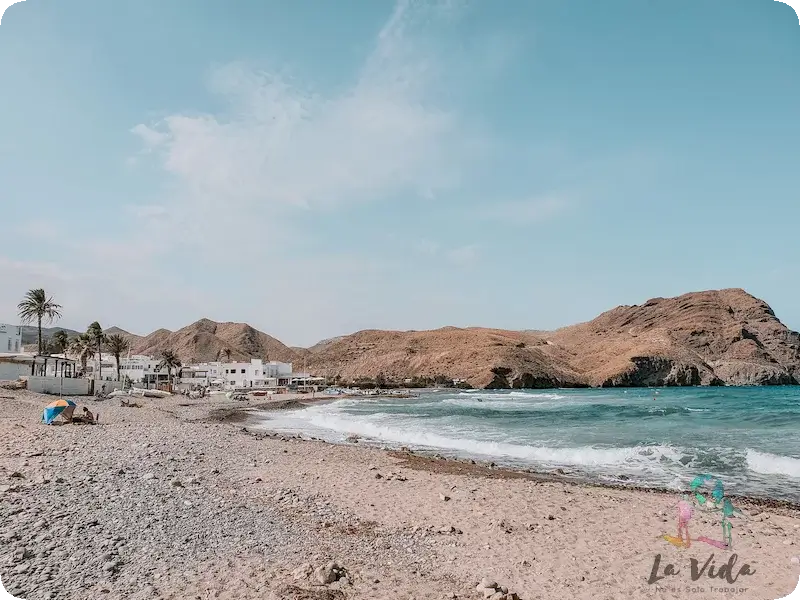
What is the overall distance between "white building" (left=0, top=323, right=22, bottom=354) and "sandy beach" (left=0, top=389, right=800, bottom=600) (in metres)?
55.9

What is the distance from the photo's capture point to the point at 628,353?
467ft

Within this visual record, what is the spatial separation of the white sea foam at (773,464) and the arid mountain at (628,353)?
10853 centimetres

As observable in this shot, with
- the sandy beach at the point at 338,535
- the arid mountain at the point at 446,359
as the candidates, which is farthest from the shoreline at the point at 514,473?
the arid mountain at the point at 446,359

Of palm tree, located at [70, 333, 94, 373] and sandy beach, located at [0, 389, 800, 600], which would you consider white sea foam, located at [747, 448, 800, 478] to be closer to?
sandy beach, located at [0, 389, 800, 600]

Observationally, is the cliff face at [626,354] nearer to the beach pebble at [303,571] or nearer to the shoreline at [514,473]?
the shoreline at [514,473]

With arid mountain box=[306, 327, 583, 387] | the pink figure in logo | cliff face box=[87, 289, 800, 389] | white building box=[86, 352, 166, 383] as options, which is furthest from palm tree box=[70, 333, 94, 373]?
arid mountain box=[306, 327, 583, 387]

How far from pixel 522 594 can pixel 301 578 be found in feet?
9.09

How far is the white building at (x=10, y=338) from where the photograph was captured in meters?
58.9

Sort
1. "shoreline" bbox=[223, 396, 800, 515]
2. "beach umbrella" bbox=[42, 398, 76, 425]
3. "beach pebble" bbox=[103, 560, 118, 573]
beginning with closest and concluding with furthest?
"beach pebble" bbox=[103, 560, 118, 573] → "shoreline" bbox=[223, 396, 800, 515] → "beach umbrella" bbox=[42, 398, 76, 425]

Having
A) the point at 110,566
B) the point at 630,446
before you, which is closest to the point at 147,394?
the point at 630,446

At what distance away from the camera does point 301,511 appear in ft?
32.7

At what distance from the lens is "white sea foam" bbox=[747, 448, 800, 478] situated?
1709 cm

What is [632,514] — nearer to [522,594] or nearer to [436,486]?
[436,486]

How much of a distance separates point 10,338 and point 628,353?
448 ft
